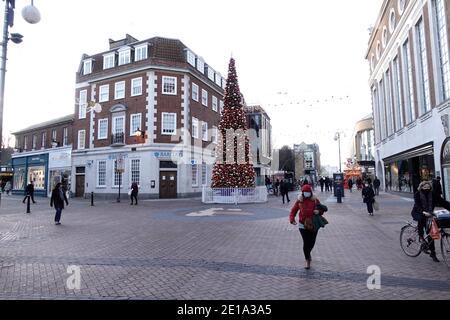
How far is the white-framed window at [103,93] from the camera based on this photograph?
3208 centimetres

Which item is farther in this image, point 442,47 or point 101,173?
point 101,173

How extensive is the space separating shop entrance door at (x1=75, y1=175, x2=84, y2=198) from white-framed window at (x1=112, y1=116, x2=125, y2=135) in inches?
252

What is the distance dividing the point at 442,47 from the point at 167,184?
22295 mm

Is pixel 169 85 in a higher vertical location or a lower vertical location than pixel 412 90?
higher

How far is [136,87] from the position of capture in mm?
30172

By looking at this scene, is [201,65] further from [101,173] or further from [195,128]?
[101,173]

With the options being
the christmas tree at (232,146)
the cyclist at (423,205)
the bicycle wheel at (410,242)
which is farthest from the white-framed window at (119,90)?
the cyclist at (423,205)

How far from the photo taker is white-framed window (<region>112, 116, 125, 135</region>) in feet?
99.6

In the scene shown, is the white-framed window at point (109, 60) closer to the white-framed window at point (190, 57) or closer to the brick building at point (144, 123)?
the brick building at point (144, 123)

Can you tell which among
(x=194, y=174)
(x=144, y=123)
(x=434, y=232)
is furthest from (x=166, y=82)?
(x=434, y=232)

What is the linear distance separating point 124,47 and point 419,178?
28.4m

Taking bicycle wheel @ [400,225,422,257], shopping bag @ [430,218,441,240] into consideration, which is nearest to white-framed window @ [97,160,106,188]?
bicycle wheel @ [400,225,422,257]
